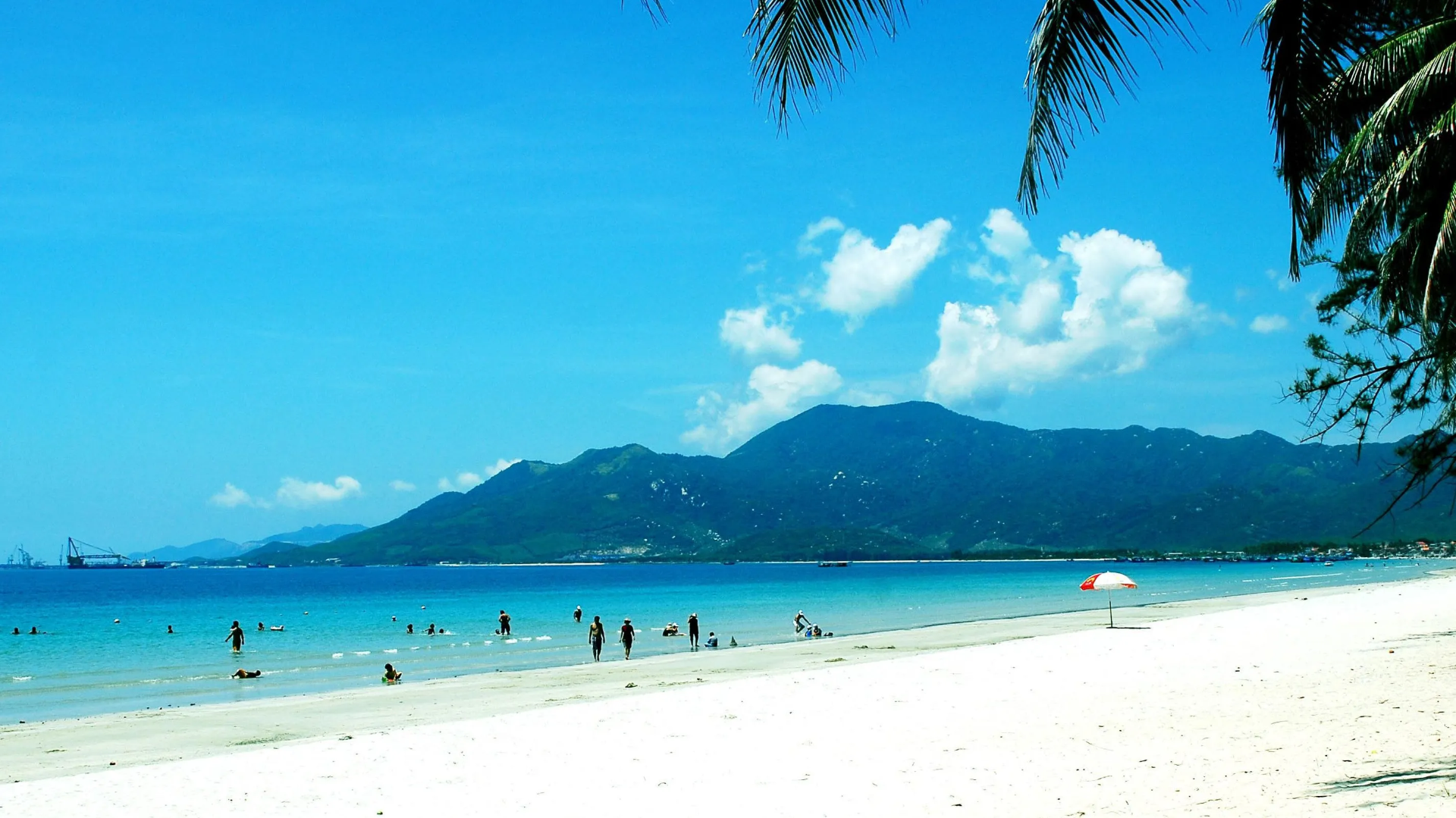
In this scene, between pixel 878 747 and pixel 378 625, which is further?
pixel 378 625

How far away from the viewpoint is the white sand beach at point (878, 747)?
8.58m

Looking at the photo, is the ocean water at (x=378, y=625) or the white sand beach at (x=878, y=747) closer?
the white sand beach at (x=878, y=747)

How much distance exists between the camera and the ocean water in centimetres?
3300

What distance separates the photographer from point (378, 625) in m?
64.1

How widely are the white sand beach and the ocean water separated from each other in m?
10.8

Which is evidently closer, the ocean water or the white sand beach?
the white sand beach

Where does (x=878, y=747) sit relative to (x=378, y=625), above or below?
above

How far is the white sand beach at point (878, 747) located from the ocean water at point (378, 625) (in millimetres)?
10751

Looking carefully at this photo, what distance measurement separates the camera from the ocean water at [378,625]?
108 ft

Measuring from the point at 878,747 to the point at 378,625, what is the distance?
57837 mm

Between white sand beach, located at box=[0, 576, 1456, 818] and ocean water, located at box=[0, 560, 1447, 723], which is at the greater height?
white sand beach, located at box=[0, 576, 1456, 818]

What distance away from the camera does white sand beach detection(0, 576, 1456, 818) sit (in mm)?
8578

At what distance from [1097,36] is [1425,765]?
21.1ft

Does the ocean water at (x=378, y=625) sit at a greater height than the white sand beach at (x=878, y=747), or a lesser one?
lesser
